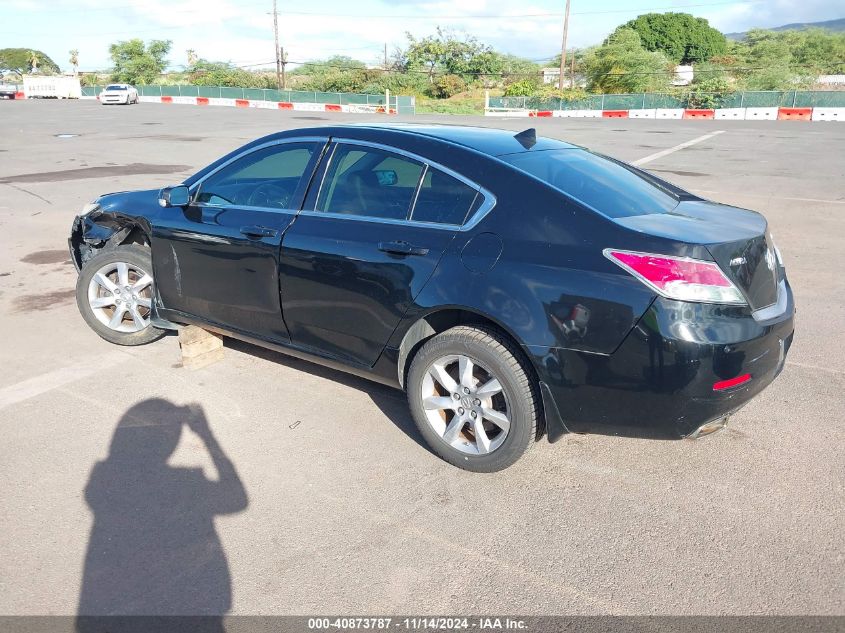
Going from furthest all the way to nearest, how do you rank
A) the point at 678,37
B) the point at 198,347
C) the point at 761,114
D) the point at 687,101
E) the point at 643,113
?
the point at 678,37, the point at 687,101, the point at 643,113, the point at 761,114, the point at 198,347

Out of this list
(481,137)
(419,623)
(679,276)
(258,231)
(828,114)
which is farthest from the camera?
(828,114)

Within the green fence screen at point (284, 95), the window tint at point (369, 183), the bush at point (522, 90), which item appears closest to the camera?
the window tint at point (369, 183)

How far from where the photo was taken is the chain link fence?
39.2 m

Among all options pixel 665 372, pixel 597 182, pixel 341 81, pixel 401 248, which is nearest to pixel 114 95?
pixel 341 81

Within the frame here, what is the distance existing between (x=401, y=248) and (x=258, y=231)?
3.41ft

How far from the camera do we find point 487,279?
338cm

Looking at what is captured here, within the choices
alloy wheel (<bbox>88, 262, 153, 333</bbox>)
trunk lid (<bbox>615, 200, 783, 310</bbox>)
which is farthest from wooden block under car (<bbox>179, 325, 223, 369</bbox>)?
trunk lid (<bbox>615, 200, 783, 310</bbox>)

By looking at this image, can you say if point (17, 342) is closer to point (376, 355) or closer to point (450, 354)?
point (376, 355)

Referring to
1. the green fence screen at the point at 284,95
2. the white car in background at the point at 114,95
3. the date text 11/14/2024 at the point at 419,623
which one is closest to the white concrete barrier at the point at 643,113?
the green fence screen at the point at 284,95

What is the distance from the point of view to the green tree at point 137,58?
9481 cm

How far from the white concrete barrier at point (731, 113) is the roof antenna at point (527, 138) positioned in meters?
40.3

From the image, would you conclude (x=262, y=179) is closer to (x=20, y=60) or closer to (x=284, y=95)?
(x=284, y=95)

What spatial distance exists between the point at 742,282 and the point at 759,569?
48.4 inches

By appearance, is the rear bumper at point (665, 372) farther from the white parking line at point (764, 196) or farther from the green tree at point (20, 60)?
the green tree at point (20, 60)
